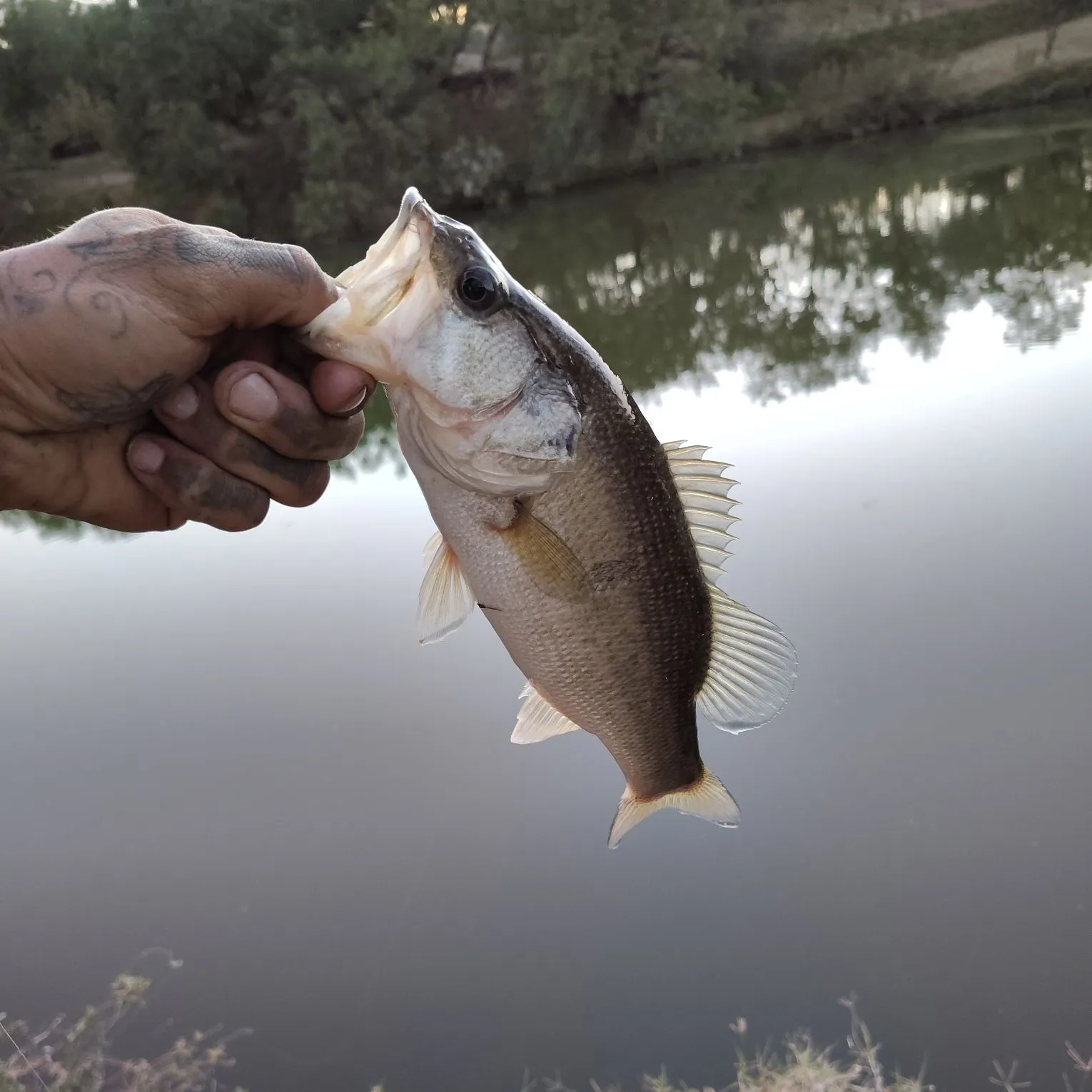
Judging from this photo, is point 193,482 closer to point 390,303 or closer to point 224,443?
point 224,443

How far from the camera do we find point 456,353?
1.71 metres

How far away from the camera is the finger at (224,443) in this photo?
77.3 inches

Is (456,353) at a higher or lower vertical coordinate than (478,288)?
lower

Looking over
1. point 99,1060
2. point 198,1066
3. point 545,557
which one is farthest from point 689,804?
point 99,1060

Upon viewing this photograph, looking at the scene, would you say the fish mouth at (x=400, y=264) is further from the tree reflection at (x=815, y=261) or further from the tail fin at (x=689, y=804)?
the tree reflection at (x=815, y=261)

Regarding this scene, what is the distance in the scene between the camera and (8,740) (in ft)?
14.9

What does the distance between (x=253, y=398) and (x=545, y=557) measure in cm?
71

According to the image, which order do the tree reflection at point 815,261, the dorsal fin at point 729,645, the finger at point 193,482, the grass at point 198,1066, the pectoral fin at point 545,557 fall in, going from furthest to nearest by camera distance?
the tree reflection at point 815,261, the grass at point 198,1066, the finger at point 193,482, the dorsal fin at point 729,645, the pectoral fin at point 545,557

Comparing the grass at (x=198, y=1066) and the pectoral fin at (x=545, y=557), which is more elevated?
the pectoral fin at (x=545, y=557)

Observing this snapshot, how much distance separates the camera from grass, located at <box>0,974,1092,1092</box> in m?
2.41

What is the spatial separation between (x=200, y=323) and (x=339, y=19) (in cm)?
2600

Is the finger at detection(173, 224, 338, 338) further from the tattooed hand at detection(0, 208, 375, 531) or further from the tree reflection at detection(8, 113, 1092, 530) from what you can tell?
the tree reflection at detection(8, 113, 1092, 530)

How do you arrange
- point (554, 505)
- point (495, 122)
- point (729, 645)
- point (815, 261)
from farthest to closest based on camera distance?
point (495, 122), point (815, 261), point (729, 645), point (554, 505)

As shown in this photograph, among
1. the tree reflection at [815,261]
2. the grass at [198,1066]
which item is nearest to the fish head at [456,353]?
the grass at [198,1066]
